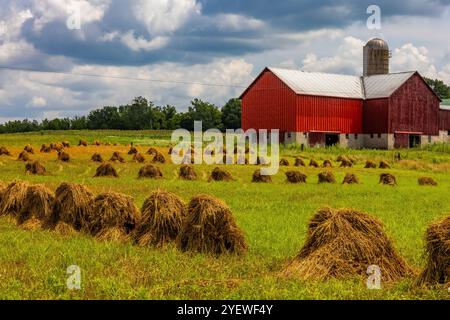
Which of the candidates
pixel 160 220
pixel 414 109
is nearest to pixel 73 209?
pixel 160 220

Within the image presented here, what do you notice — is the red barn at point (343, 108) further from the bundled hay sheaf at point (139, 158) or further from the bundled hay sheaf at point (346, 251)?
the bundled hay sheaf at point (346, 251)

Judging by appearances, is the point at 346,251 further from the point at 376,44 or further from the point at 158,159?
the point at 376,44

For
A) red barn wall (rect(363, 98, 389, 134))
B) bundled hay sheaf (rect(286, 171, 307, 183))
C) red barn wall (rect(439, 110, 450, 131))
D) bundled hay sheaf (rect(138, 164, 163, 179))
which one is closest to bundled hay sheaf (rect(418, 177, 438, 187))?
bundled hay sheaf (rect(286, 171, 307, 183))

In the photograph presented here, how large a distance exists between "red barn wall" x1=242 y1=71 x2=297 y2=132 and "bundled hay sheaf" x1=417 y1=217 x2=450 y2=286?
6235 cm

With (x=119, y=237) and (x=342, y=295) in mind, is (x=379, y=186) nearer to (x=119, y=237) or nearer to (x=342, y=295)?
(x=119, y=237)

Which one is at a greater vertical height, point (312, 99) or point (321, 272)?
point (312, 99)

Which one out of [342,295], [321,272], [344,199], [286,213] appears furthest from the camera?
[344,199]

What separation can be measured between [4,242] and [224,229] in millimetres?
5279

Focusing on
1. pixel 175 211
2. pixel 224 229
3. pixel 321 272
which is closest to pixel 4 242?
pixel 175 211

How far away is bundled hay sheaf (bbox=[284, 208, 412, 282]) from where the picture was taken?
11898mm

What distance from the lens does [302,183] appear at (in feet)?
116

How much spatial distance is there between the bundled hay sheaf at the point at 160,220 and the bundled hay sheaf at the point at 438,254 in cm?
613

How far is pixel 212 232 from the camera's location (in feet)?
47.5

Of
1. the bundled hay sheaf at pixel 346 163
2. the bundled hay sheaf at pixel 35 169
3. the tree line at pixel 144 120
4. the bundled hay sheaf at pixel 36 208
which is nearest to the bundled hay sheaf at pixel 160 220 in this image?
the bundled hay sheaf at pixel 36 208
